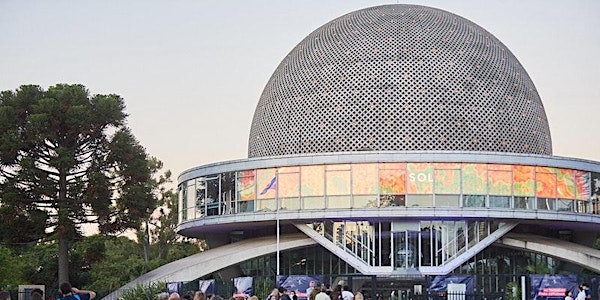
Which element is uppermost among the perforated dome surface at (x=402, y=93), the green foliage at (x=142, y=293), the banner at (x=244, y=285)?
the perforated dome surface at (x=402, y=93)

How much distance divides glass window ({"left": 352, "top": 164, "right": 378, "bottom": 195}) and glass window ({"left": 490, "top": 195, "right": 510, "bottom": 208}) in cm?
372

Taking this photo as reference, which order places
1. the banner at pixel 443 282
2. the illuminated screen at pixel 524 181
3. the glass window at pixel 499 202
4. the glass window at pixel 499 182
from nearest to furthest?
the banner at pixel 443 282 < the glass window at pixel 499 202 < the glass window at pixel 499 182 < the illuminated screen at pixel 524 181

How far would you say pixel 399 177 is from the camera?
3578 cm

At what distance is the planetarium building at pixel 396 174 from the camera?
35406 millimetres

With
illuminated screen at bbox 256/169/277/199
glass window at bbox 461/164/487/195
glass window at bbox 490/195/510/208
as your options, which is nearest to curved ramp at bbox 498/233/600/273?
glass window at bbox 490/195/510/208

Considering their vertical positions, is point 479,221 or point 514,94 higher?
point 514,94

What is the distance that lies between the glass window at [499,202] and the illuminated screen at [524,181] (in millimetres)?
510

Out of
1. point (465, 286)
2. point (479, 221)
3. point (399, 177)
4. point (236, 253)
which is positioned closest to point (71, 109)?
point (236, 253)

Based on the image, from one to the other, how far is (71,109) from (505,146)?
14885 millimetres

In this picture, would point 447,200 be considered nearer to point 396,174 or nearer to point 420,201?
point 420,201

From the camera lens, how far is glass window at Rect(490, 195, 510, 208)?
3553 cm

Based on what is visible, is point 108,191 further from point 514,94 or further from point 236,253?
point 514,94

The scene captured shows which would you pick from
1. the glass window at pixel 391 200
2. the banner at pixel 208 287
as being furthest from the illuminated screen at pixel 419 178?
the banner at pixel 208 287

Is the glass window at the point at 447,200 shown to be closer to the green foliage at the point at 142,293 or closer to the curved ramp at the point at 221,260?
the curved ramp at the point at 221,260
